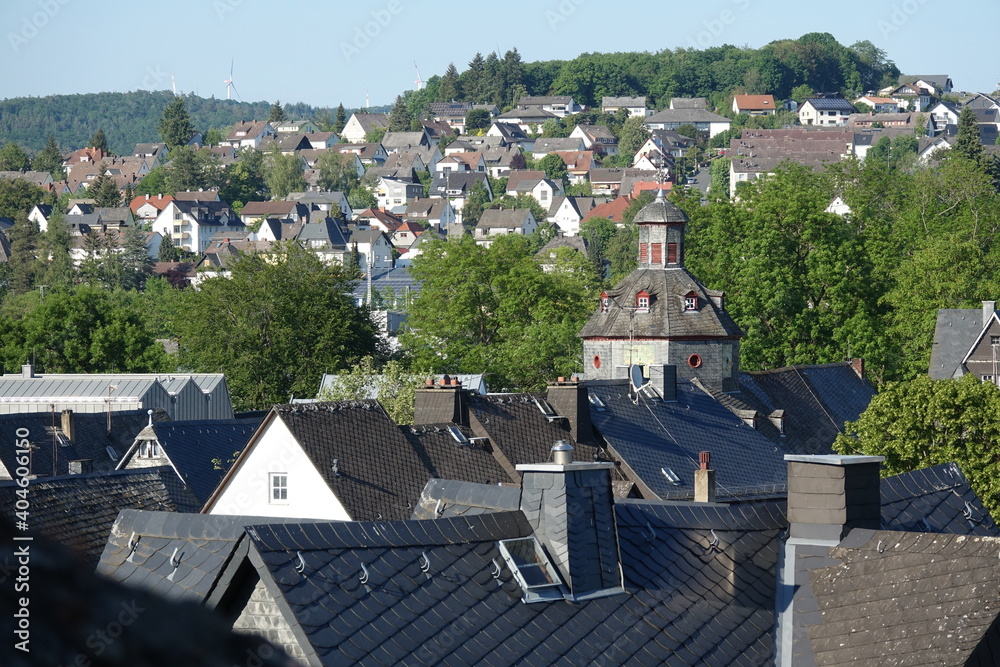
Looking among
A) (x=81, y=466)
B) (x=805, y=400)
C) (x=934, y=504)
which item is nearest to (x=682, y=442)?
(x=805, y=400)

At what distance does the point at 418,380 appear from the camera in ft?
141

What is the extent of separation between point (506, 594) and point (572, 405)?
896 inches

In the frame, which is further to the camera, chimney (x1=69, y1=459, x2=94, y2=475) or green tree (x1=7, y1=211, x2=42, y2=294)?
green tree (x1=7, y1=211, x2=42, y2=294)

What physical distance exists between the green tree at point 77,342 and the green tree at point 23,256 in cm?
7562

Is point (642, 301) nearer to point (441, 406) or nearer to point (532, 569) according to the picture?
point (441, 406)

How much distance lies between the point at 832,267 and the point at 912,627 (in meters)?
48.6

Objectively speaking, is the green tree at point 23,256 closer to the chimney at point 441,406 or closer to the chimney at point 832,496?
the chimney at point 441,406

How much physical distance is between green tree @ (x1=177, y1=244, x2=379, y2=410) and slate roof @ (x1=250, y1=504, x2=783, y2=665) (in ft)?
157

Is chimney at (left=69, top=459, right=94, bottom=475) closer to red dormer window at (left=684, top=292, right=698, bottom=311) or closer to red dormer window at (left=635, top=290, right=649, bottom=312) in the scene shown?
red dormer window at (left=635, top=290, right=649, bottom=312)

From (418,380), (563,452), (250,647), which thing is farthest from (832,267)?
(250,647)

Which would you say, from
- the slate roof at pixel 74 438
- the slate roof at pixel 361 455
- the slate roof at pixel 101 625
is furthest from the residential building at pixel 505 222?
the slate roof at pixel 101 625

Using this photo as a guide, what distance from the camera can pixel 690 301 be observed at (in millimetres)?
43969

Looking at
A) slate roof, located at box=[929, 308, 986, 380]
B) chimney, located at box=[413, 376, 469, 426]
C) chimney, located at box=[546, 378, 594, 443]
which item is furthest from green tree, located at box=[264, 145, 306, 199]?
chimney, located at box=[413, 376, 469, 426]

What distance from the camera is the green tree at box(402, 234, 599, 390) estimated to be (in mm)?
54406
